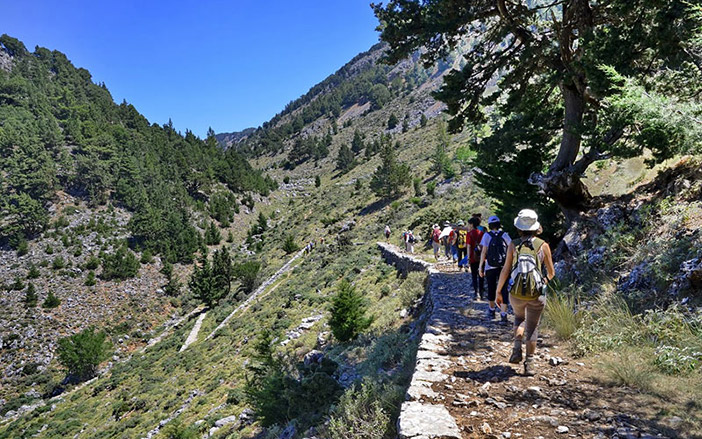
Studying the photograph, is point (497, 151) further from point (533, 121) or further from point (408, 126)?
point (408, 126)

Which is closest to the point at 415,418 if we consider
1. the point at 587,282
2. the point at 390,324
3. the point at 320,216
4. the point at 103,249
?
the point at 587,282

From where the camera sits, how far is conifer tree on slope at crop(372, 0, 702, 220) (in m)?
6.19

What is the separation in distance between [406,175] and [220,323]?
26467mm

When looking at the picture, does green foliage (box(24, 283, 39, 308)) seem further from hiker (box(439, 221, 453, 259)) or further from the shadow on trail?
the shadow on trail

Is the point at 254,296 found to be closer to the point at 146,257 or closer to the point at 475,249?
the point at 146,257

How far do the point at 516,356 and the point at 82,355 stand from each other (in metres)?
38.9

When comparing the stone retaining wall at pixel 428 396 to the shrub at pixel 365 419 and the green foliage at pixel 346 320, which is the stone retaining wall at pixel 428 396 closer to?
the shrub at pixel 365 419

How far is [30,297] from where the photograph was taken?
131 feet

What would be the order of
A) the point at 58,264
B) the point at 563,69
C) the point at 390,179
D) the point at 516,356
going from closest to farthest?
the point at 516,356 < the point at 563,69 < the point at 390,179 < the point at 58,264

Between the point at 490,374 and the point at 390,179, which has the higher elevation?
the point at 390,179

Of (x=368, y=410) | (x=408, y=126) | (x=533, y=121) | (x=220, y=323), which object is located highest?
(x=408, y=126)

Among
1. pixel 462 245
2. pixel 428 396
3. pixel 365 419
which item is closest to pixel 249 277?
pixel 462 245

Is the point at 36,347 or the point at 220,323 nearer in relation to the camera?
the point at 220,323

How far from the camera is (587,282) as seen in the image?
6.47 m
